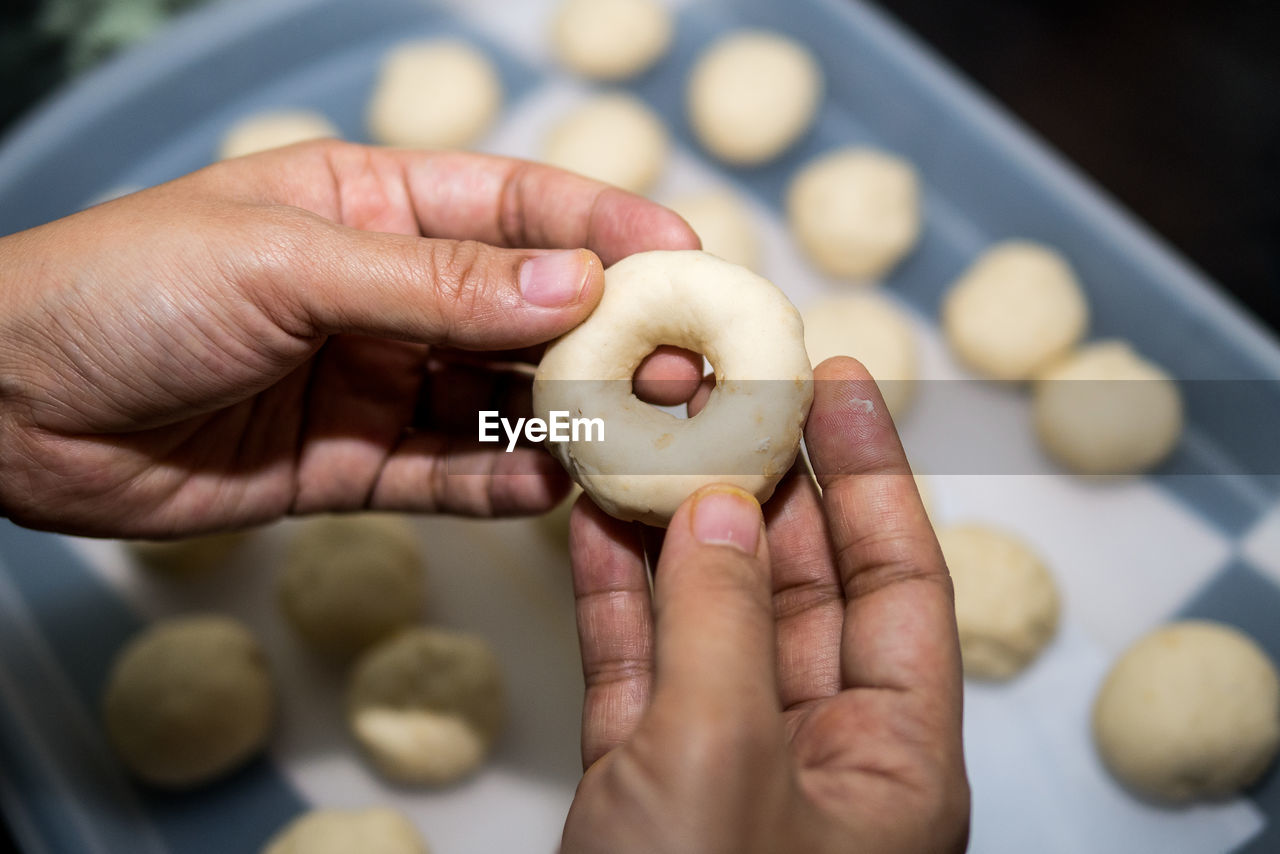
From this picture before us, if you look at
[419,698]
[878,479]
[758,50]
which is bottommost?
[419,698]

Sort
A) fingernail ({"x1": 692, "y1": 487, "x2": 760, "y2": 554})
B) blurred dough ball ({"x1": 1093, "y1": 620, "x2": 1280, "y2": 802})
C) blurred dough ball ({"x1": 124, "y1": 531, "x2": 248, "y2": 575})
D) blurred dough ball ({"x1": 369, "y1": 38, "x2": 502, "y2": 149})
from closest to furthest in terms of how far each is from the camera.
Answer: fingernail ({"x1": 692, "y1": 487, "x2": 760, "y2": 554})
blurred dough ball ({"x1": 1093, "y1": 620, "x2": 1280, "y2": 802})
blurred dough ball ({"x1": 124, "y1": 531, "x2": 248, "y2": 575})
blurred dough ball ({"x1": 369, "y1": 38, "x2": 502, "y2": 149})

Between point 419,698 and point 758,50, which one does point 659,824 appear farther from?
point 758,50

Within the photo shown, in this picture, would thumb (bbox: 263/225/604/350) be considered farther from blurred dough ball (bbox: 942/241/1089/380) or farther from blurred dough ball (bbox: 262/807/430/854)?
blurred dough ball (bbox: 942/241/1089/380)

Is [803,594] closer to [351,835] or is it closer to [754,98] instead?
[351,835]

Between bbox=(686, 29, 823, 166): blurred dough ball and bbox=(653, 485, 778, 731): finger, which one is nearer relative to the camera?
bbox=(653, 485, 778, 731): finger

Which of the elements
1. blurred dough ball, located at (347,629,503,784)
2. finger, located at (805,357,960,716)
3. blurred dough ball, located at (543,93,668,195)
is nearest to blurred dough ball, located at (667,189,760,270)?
blurred dough ball, located at (543,93,668,195)

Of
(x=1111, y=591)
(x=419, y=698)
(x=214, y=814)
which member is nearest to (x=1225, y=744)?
(x=1111, y=591)
